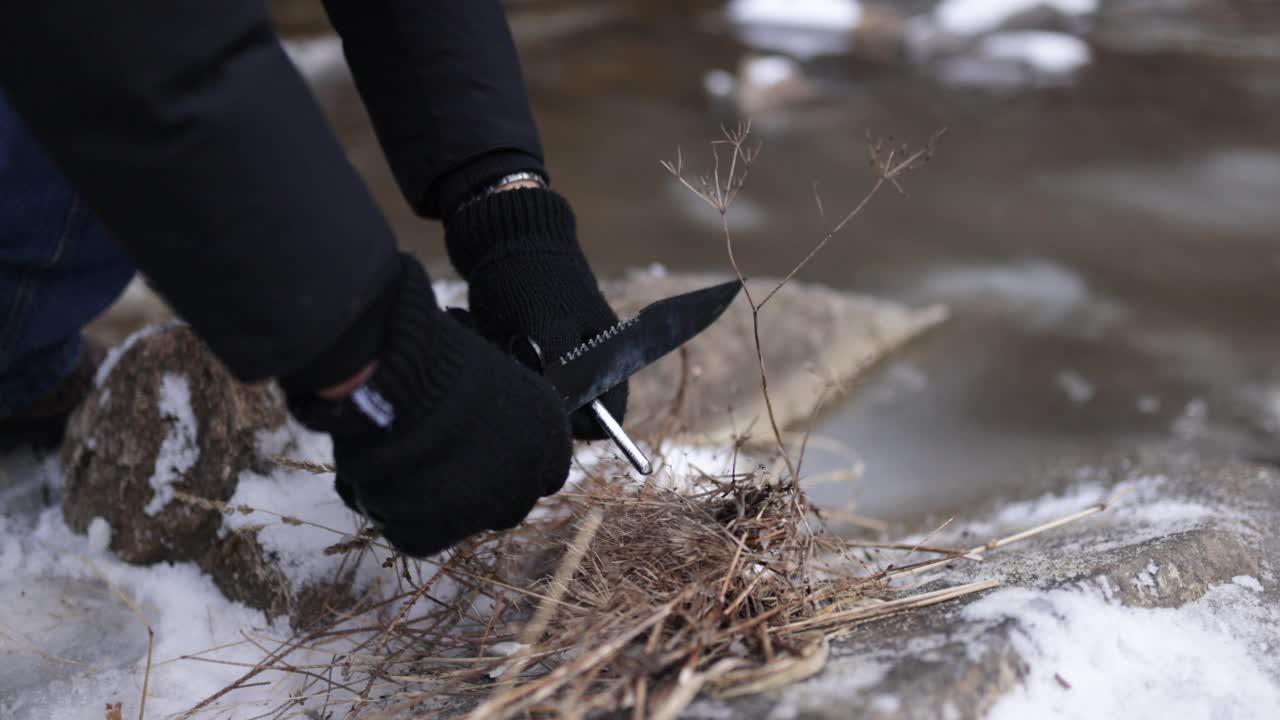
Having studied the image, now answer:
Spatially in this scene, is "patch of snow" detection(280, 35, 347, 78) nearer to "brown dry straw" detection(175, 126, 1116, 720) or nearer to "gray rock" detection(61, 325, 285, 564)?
"gray rock" detection(61, 325, 285, 564)

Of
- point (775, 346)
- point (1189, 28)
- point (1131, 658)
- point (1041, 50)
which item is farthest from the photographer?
point (1189, 28)

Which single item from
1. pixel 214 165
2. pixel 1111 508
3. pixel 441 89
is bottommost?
pixel 1111 508

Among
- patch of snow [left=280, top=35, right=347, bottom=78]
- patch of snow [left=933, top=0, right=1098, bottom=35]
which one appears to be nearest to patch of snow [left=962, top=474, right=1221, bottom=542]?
patch of snow [left=933, top=0, right=1098, bottom=35]

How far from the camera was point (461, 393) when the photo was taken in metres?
0.96

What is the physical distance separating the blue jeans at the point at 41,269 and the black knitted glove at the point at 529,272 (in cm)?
59

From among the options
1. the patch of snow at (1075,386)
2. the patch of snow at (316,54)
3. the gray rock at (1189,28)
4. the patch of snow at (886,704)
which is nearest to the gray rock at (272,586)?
the patch of snow at (886,704)

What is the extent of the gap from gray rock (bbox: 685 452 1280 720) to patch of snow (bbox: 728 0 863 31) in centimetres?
383

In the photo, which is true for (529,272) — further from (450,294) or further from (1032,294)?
(1032,294)

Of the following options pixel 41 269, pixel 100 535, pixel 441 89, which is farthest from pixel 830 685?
pixel 41 269

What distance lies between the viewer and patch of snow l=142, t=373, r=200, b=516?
1375 millimetres

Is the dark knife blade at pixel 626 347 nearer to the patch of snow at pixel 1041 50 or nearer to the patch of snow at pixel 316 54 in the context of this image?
the patch of snow at pixel 1041 50

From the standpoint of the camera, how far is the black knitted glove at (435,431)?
92cm

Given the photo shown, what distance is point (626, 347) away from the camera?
1161mm

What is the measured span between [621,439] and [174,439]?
0.70 metres
